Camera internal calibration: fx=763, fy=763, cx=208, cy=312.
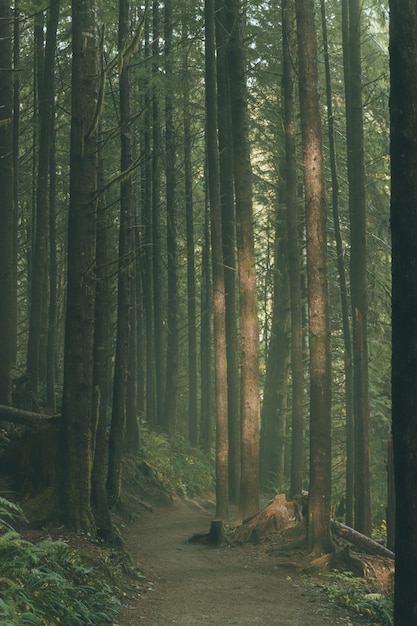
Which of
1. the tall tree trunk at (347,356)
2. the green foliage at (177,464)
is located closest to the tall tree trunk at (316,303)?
the tall tree trunk at (347,356)

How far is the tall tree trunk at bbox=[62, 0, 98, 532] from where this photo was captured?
421 inches

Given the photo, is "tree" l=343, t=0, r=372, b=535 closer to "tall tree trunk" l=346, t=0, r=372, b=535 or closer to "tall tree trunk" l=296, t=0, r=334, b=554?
"tall tree trunk" l=346, t=0, r=372, b=535

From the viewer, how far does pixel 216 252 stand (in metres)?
17.4

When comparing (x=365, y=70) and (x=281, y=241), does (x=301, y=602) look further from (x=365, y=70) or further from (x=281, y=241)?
(x=281, y=241)

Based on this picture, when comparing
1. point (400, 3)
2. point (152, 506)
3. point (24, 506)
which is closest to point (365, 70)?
point (152, 506)

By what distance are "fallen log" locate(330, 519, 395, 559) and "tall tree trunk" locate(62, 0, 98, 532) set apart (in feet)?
14.1

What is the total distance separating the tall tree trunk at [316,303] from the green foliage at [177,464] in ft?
34.3

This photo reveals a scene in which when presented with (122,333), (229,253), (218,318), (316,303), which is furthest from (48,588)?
(229,253)

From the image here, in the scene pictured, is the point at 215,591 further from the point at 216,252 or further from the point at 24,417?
the point at 216,252

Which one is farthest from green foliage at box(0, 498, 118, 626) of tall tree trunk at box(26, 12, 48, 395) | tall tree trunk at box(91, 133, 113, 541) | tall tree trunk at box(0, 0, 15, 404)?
tall tree trunk at box(26, 12, 48, 395)

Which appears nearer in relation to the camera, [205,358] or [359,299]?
[359,299]

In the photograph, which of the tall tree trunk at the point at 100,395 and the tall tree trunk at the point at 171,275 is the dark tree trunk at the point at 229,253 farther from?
the tall tree trunk at the point at 100,395

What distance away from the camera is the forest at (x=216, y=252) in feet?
36.2

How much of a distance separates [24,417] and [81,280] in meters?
2.96
